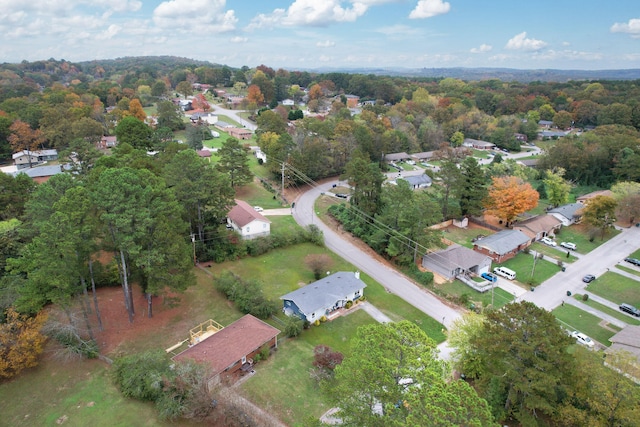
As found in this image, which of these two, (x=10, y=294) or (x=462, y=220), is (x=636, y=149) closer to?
(x=462, y=220)

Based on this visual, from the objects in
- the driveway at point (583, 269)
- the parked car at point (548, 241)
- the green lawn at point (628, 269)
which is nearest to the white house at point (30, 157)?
the driveway at point (583, 269)

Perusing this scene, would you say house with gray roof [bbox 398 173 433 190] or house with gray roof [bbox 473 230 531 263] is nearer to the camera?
house with gray roof [bbox 473 230 531 263]

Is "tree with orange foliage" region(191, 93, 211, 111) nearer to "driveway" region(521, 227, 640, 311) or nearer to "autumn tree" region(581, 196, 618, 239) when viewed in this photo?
"autumn tree" region(581, 196, 618, 239)

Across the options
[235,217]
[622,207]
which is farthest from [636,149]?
[235,217]

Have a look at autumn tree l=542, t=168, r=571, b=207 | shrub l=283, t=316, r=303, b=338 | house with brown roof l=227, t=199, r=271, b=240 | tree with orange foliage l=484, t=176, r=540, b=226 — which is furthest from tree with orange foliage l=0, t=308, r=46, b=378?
autumn tree l=542, t=168, r=571, b=207

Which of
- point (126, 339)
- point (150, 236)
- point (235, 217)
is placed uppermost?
point (150, 236)

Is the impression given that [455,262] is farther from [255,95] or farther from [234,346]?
[255,95]
